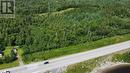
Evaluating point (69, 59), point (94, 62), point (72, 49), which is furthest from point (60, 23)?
point (94, 62)

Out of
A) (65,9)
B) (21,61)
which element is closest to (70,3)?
(65,9)

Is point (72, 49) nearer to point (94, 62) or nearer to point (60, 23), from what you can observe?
point (94, 62)

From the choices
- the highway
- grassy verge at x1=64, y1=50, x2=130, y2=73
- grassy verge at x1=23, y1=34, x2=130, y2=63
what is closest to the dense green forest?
grassy verge at x1=23, y1=34, x2=130, y2=63

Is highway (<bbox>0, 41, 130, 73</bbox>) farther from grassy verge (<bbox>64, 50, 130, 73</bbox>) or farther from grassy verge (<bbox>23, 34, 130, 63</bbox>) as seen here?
grassy verge (<bbox>23, 34, 130, 63</bbox>)

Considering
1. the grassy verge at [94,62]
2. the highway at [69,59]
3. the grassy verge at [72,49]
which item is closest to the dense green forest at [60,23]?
the grassy verge at [72,49]

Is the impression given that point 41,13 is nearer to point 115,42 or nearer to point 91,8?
point 91,8

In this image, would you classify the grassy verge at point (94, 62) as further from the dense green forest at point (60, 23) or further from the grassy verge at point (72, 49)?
the dense green forest at point (60, 23)
